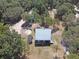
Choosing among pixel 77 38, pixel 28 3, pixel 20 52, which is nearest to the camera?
pixel 20 52

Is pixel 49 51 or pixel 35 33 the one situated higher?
pixel 35 33

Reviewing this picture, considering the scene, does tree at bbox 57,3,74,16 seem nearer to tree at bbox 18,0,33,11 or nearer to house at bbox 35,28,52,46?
tree at bbox 18,0,33,11

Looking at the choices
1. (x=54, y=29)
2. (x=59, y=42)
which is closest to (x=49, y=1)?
(x=54, y=29)

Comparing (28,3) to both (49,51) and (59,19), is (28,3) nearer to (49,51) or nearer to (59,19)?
(59,19)

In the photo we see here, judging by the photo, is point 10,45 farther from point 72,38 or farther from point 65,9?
point 65,9

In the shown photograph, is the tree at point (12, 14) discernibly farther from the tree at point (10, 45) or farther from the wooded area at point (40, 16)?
the tree at point (10, 45)

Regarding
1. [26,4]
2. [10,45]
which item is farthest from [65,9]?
[10,45]

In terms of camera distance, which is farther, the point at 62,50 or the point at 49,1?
the point at 49,1

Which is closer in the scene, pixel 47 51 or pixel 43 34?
pixel 47 51
